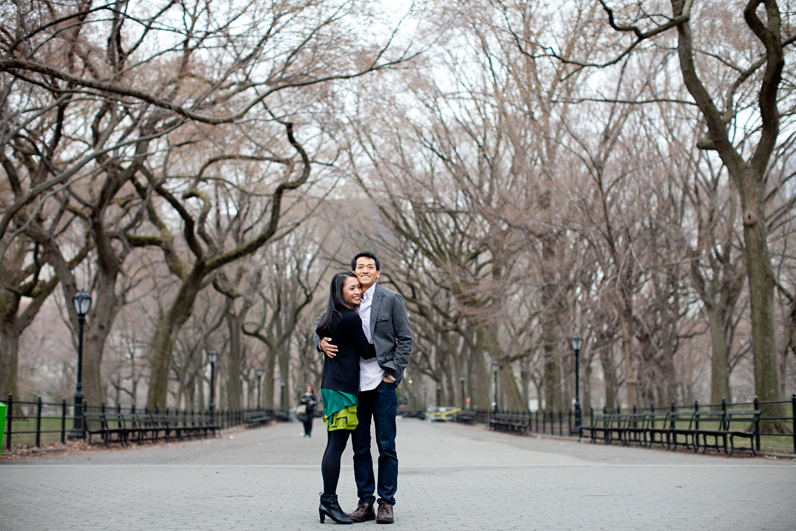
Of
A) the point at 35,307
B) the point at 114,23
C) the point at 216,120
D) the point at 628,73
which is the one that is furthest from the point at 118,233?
the point at 628,73

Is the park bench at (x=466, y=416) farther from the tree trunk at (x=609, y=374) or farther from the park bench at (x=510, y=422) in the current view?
the park bench at (x=510, y=422)

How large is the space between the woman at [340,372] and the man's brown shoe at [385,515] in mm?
200

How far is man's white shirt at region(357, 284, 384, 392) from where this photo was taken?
5.61 m

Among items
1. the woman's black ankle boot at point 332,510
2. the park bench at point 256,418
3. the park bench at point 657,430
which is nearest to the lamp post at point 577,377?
the park bench at point 657,430

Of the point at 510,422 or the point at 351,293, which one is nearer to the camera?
the point at 351,293

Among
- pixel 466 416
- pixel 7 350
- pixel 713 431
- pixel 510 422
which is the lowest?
pixel 466 416

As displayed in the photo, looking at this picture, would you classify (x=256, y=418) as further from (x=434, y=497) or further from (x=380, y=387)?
(x=380, y=387)

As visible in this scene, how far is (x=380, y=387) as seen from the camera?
5.65m

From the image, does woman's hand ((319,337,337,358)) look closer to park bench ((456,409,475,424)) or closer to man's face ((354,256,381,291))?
man's face ((354,256,381,291))

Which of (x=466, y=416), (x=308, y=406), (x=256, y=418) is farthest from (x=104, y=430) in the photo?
(x=466, y=416)

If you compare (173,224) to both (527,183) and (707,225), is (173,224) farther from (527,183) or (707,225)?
(707,225)

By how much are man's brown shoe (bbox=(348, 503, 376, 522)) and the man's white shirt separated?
2.72 ft

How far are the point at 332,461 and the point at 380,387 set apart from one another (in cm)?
61

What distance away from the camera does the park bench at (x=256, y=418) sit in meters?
35.3
